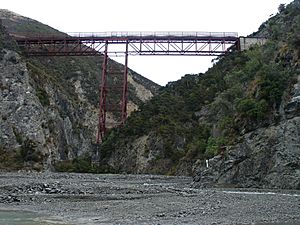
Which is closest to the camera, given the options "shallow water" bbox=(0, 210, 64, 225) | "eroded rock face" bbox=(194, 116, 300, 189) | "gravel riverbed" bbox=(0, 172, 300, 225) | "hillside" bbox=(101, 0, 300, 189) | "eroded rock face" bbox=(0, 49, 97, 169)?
"shallow water" bbox=(0, 210, 64, 225)

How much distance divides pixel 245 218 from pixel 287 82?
28.6m

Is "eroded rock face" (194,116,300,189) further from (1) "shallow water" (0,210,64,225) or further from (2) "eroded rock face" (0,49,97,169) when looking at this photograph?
(2) "eroded rock face" (0,49,97,169)

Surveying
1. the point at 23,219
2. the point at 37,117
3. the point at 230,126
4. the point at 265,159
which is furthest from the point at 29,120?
the point at 23,219

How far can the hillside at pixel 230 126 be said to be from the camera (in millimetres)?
41219

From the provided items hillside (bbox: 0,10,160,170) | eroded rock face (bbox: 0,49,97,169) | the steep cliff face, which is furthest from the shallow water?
eroded rock face (bbox: 0,49,97,169)

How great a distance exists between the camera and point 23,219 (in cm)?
2012

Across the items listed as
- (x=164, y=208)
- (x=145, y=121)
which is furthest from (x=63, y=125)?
Result: (x=164, y=208)

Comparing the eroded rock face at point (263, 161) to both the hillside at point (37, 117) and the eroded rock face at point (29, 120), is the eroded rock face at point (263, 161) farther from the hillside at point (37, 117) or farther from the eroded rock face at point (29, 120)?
the eroded rock face at point (29, 120)

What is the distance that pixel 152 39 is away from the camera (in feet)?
298

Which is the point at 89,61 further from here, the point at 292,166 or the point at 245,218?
the point at 245,218

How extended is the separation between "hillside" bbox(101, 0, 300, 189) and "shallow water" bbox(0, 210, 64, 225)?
2327cm

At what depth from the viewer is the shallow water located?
18938mm

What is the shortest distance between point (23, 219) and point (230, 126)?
3869 centimetres

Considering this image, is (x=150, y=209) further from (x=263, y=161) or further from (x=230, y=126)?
(x=230, y=126)
